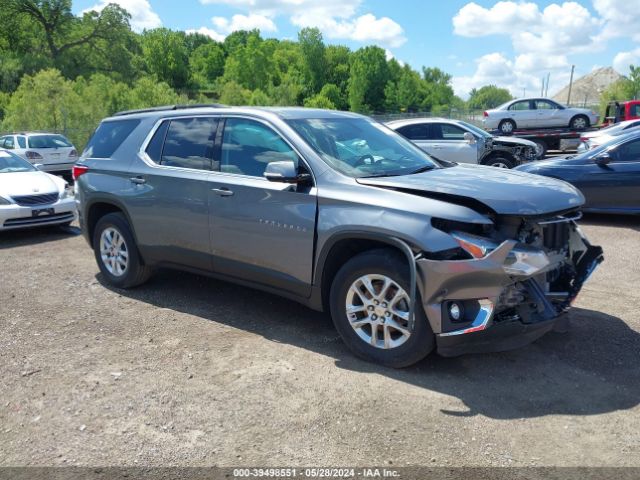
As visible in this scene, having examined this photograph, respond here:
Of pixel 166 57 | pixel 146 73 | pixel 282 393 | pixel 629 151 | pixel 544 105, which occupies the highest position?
pixel 166 57

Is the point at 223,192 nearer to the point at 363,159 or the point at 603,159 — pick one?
the point at 363,159

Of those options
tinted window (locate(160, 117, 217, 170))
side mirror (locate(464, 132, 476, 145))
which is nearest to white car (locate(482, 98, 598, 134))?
side mirror (locate(464, 132, 476, 145))

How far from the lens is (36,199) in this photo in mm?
9352

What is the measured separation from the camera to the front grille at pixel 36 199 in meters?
9.19

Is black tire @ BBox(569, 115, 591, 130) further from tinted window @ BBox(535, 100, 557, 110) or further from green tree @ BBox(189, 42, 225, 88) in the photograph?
green tree @ BBox(189, 42, 225, 88)

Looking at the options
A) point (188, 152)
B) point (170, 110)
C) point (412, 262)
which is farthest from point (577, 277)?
point (170, 110)

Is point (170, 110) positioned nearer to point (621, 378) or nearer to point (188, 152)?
point (188, 152)

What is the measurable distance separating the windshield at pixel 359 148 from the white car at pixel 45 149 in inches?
558

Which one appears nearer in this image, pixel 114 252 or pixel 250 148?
→ pixel 250 148

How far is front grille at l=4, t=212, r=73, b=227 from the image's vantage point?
906cm

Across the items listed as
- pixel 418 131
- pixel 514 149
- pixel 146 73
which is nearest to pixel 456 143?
pixel 418 131

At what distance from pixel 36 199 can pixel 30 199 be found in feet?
0.29

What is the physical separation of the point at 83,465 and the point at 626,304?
188 inches

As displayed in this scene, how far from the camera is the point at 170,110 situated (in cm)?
598
